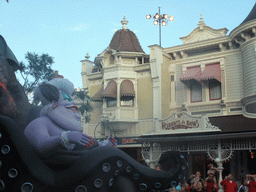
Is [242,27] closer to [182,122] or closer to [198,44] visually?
[198,44]

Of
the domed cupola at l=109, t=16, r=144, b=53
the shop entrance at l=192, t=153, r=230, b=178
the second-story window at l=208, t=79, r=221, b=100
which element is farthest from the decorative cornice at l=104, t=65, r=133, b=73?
the shop entrance at l=192, t=153, r=230, b=178

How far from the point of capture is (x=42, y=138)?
337 centimetres

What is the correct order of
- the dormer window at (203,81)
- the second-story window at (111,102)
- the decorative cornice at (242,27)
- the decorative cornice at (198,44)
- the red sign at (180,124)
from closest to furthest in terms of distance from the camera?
the red sign at (180,124), the decorative cornice at (242,27), the dormer window at (203,81), the decorative cornice at (198,44), the second-story window at (111,102)

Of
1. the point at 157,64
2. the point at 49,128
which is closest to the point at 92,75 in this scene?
the point at 157,64

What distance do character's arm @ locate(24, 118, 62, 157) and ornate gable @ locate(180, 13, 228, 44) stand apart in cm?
1819

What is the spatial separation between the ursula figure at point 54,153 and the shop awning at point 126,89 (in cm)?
1715

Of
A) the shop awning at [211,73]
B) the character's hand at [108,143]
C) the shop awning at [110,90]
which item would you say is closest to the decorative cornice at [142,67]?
the shop awning at [110,90]

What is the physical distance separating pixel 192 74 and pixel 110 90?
5.74m

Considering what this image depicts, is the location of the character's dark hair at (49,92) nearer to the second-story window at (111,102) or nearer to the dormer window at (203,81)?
the dormer window at (203,81)

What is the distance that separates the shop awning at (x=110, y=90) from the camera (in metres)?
21.3

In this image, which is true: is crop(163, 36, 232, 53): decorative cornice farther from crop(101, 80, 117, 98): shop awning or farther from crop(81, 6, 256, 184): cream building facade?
crop(101, 80, 117, 98): shop awning

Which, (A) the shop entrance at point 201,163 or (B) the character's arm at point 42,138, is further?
(A) the shop entrance at point 201,163

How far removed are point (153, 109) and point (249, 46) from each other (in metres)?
7.12

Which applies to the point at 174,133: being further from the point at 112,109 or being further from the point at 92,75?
the point at 92,75
